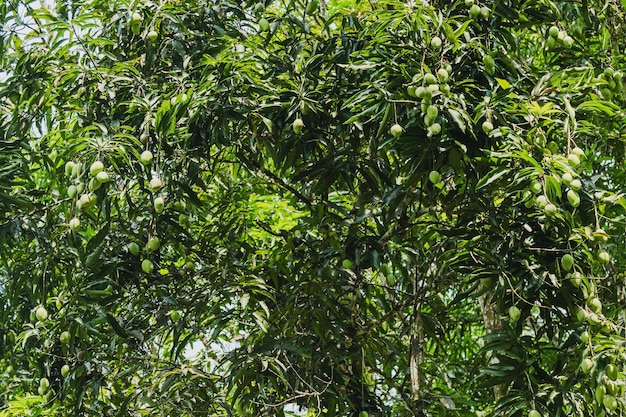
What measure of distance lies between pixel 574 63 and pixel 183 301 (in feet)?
5.00

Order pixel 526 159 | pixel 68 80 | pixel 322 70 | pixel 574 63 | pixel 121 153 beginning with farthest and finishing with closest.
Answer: pixel 574 63, pixel 322 70, pixel 68 80, pixel 121 153, pixel 526 159

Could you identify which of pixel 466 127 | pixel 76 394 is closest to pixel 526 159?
pixel 466 127

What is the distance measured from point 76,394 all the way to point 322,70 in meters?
1.30

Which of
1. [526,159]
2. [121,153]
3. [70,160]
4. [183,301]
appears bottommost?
[183,301]

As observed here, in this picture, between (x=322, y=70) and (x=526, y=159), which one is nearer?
(x=526, y=159)

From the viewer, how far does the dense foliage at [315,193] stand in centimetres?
215

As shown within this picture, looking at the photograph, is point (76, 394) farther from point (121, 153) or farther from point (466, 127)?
point (466, 127)

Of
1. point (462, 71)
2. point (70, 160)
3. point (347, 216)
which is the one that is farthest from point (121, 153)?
point (462, 71)

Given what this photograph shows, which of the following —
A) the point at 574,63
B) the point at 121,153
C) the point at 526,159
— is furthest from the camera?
the point at 574,63

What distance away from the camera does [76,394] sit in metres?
2.73

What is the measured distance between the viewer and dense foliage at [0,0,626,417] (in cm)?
215

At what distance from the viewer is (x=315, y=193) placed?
8.61 ft

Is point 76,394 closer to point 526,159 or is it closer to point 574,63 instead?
point 526,159

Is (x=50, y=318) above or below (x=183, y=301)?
below
